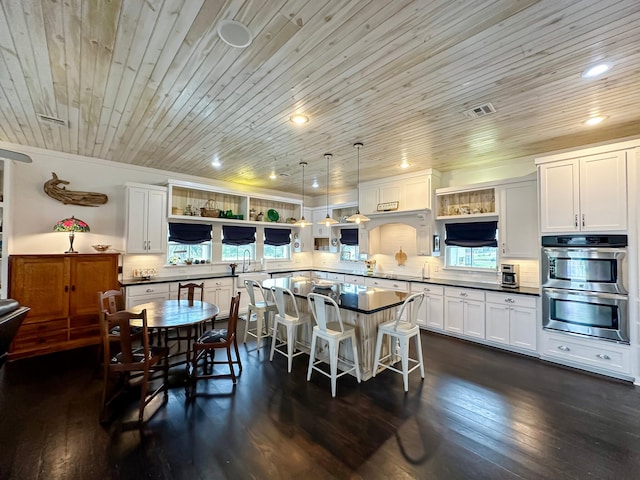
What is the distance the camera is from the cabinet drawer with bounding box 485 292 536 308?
381cm

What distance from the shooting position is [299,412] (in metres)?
2.53

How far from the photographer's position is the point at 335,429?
2.31 metres

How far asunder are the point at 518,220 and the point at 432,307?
74.9 inches

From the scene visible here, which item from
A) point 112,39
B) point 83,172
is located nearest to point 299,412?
point 112,39

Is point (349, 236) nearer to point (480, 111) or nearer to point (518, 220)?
point (518, 220)

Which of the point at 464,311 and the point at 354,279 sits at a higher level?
the point at 354,279

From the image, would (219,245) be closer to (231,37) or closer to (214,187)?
(214,187)

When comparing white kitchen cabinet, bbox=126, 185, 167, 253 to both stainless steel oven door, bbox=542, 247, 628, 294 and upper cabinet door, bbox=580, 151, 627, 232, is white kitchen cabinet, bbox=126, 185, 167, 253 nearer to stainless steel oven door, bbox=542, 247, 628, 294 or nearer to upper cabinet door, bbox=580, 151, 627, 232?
stainless steel oven door, bbox=542, 247, 628, 294

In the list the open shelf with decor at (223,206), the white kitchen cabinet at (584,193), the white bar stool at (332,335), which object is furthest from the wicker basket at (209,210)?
the white kitchen cabinet at (584,193)

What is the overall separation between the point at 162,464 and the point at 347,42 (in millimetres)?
3180

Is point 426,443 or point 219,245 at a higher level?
point 219,245

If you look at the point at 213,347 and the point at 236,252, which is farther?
the point at 236,252

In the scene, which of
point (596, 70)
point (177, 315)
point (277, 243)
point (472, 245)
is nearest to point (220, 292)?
point (277, 243)

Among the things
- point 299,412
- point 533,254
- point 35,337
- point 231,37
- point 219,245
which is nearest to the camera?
point 231,37
